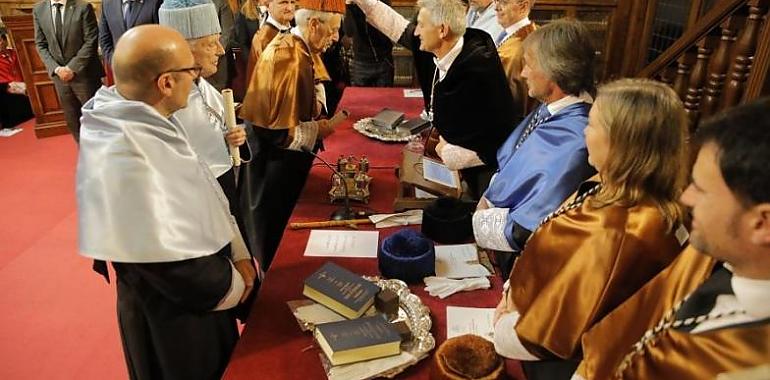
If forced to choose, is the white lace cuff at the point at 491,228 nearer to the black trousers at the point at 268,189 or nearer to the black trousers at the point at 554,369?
the black trousers at the point at 554,369

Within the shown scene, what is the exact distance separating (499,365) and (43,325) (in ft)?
8.59

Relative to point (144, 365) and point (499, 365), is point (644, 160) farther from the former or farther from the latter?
point (144, 365)

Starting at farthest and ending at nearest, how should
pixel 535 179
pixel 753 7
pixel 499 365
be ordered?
pixel 753 7 < pixel 535 179 < pixel 499 365

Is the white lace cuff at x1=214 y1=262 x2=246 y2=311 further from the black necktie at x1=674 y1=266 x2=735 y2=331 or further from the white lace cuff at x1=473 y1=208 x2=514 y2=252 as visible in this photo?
the black necktie at x1=674 y1=266 x2=735 y2=331

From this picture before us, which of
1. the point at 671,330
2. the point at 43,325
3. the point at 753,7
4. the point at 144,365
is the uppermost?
the point at 753,7

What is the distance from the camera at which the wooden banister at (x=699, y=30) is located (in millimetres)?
2750

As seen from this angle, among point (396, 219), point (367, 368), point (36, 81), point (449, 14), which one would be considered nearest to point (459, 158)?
point (396, 219)

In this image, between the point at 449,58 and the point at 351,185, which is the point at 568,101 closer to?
the point at 449,58

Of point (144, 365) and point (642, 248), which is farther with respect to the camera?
point (144, 365)

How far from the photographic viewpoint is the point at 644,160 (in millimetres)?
1325

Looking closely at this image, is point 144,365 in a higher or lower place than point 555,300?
lower

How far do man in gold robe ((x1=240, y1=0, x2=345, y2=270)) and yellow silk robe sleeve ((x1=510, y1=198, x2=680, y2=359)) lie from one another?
1472mm

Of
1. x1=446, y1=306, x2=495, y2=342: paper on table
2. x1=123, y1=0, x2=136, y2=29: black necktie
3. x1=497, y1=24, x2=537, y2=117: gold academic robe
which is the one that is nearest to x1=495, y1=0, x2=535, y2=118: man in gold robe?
x1=497, y1=24, x2=537, y2=117: gold academic robe

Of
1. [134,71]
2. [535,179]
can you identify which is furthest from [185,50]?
[535,179]
